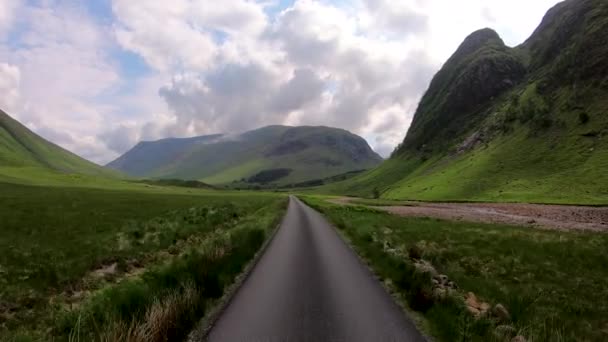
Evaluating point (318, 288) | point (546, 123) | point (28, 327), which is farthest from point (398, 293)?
point (546, 123)

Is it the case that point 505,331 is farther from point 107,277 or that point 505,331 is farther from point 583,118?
point 583,118

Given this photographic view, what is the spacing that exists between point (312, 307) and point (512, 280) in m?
10.0

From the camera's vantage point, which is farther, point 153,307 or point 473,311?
point 473,311

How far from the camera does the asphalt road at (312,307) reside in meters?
9.01

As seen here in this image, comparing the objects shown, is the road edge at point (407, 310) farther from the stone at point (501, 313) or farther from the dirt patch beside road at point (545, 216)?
the dirt patch beside road at point (545, 216)

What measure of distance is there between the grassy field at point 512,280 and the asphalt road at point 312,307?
1.07 m

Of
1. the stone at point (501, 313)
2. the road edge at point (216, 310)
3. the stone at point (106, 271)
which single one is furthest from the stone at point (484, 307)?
the stone at point (106, 271)

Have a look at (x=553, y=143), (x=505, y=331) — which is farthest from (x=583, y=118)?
(x=505, y=331)

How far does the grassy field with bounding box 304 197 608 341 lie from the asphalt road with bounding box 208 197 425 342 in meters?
1.07

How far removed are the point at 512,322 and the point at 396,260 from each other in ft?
22.7

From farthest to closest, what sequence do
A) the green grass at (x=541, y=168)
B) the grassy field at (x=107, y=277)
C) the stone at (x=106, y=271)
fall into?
1. the green grass at (x=541, y=168)
2. the stone at (x=106, y=271)
3. the grassy field at (x=107, y=277)

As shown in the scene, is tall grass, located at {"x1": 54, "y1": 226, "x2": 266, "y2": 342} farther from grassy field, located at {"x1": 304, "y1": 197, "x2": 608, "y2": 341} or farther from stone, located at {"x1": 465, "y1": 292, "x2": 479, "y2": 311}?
stone, located at {"x1": 465, "y1": 292, "x2": 479, "y2": 311}

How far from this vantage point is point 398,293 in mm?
12977

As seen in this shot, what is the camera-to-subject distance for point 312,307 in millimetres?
11047
